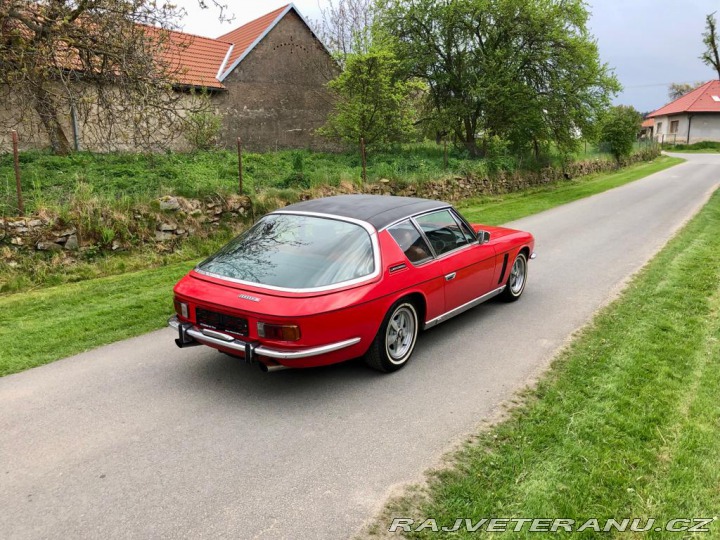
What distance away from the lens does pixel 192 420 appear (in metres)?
4.02

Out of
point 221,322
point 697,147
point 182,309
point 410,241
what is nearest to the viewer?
point 221,322

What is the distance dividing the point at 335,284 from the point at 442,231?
1.79 m

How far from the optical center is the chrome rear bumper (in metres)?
4.09

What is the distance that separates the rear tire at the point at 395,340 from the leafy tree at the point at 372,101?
557 inches

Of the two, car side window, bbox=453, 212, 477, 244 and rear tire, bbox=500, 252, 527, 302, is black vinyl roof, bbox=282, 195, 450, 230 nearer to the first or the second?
car side window, bbox=453, 212, 477, 244

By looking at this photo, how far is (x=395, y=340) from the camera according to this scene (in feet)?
16.1

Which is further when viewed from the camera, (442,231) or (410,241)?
(442,231)

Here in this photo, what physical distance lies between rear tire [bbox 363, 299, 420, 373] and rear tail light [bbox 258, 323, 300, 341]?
0.83m

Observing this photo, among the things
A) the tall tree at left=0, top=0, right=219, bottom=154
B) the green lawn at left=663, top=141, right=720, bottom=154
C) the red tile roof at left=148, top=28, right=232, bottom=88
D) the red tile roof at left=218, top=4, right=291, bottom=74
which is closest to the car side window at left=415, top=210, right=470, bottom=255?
the tall tree at left=0, top=0, right=219, bottom=154

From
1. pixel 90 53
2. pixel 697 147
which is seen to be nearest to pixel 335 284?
pixel 90 53

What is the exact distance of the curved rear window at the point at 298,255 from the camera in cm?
448

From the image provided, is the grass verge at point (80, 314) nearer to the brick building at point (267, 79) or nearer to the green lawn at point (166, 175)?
the green lawn at point (166, 175)

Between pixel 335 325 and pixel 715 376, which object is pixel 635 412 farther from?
pixel 335 325

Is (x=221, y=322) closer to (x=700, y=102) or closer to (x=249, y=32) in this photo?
(x=249, y=32)
